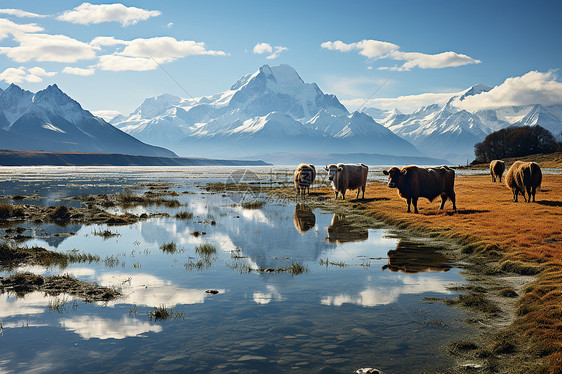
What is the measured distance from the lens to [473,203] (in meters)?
31.8

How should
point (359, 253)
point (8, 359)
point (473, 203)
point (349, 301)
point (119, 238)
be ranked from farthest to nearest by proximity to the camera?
point (473, 203)
point (119, 238)
point (359, 253)
point (349, 301)
point (8, 359)

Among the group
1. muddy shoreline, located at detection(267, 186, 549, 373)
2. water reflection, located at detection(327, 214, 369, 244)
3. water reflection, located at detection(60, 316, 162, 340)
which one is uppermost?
water reflection, located at detection(327, 214, 369, 244)

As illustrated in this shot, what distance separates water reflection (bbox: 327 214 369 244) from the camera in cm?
2111

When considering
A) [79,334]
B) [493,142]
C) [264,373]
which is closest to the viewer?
[264,373]

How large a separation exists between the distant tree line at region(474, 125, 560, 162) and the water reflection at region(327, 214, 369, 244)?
143541 mm

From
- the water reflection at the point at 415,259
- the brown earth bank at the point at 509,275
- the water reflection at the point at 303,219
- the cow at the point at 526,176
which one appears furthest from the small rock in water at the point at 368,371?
the cow at the point at 526,176

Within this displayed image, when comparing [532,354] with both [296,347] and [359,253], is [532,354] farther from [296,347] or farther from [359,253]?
[359,253]

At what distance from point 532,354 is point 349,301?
4706 mm

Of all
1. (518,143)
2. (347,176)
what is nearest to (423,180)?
(347,176)

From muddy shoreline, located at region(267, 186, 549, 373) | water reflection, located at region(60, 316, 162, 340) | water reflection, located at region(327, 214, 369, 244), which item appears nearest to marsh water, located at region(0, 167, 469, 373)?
water reflection, located at region(60, 316, 162, 340)

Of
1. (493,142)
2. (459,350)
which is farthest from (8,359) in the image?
(493,142)

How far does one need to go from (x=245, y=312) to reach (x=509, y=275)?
9485mm

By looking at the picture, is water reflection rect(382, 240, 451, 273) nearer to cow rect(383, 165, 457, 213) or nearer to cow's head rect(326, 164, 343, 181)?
cow rect(383, 165, 457, 213)

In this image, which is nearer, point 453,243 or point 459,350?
point 459,350
